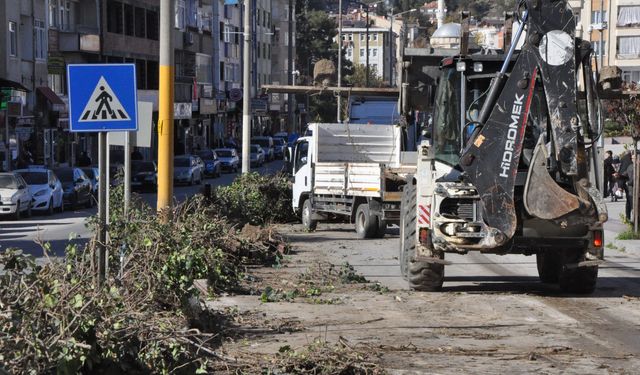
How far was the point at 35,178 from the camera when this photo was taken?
127 feet

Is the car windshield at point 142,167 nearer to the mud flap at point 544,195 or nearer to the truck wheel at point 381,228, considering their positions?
the truck wheel at point 381,228

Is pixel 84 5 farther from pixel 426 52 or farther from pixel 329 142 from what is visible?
pixel 426 52

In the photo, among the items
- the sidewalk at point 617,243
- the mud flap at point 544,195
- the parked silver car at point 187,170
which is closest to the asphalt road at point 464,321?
the mud flap at point 544,195

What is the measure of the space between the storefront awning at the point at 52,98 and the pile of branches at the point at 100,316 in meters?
45.7

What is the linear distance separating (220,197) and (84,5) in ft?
129

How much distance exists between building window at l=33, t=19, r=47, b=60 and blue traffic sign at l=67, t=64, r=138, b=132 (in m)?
46.4

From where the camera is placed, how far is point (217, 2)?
94.2 metres

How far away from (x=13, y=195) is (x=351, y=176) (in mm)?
12910

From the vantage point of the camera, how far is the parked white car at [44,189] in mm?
37938

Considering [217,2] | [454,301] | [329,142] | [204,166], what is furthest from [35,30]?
[454,301]

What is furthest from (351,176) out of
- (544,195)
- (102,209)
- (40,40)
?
(40,40)

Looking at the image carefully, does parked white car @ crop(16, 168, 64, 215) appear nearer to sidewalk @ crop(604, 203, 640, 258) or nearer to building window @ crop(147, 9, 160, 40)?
sidewalk @ crop(604, 203, 640, 258)

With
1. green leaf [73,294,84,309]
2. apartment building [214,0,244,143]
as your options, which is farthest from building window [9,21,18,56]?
green leaf [73,294,84,309]

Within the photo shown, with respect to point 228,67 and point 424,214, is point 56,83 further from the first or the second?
point 424,214
